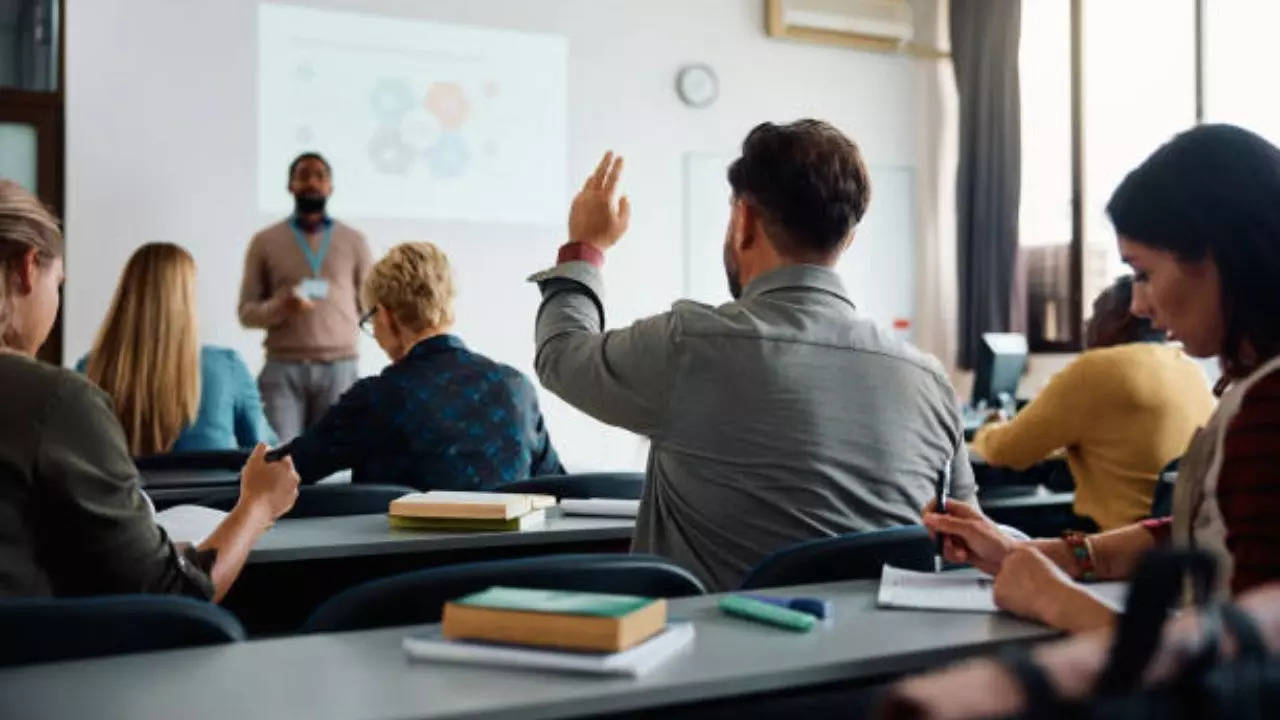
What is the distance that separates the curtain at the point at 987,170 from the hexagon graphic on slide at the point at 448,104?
10.1 ft

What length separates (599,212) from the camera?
2.24 m

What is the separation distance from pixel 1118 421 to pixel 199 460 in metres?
2.33

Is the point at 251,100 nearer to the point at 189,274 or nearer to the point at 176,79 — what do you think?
the point at 176,79

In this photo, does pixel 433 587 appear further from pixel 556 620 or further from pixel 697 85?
pixel 697 85

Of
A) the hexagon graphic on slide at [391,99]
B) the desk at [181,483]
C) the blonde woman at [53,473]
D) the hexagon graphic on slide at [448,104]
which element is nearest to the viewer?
the blonde woman at [53,473]

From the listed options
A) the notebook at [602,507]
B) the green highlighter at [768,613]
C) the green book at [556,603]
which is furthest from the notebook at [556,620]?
the notebook at [602,507]

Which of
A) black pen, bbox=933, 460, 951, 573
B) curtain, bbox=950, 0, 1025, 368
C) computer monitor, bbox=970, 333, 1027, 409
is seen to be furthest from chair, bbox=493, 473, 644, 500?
curtain, bbox=950, 0, 1025, 368

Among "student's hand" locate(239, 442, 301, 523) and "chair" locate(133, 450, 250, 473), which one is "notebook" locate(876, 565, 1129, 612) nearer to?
"student's hand" locate(239, 442, 301, 523)

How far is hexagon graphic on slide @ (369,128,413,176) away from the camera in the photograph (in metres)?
6.75

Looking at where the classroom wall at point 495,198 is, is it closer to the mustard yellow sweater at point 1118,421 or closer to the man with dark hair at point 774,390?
the mustard yellow sweater at point 1118,421

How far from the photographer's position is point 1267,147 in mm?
1399

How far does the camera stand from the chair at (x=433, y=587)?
149 centimetres

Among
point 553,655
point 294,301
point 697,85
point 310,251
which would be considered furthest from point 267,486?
point 697,85

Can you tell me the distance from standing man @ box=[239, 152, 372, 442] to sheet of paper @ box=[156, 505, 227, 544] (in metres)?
3.69
